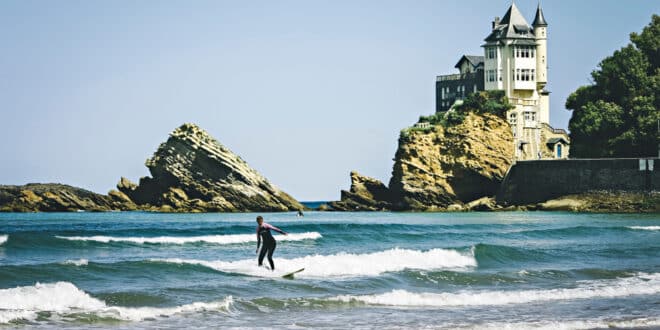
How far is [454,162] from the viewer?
75.9m

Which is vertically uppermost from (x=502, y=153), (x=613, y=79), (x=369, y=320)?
(x=613, y=79)

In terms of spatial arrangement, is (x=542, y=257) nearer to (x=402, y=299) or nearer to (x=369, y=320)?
(x=402, y=299)

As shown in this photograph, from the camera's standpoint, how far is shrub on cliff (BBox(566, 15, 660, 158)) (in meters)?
70.2

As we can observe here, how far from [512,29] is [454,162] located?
48.1ft

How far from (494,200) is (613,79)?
39.5 ft

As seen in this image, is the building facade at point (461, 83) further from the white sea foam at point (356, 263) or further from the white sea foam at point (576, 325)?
the white sea foam at point (576, 325)

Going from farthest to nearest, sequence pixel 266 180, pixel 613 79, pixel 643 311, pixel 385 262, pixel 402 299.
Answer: pixel 266 180
pixel 613 79
pixel 385 262
pixel 402 299
pixel 643 311

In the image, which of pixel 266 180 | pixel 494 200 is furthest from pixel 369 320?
pixel 266 180

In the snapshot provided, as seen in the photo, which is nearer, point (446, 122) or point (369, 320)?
point (369, 320)

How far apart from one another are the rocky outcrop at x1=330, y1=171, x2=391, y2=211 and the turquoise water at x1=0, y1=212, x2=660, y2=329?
4447cm

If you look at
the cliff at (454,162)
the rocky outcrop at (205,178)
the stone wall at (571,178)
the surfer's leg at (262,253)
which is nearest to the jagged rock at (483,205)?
the stone wall at (571,178)

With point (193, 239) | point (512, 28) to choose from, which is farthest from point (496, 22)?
point (193, 239)

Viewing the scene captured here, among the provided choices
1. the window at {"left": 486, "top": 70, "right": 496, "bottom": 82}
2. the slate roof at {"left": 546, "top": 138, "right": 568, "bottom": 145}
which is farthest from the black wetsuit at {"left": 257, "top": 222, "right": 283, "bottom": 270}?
the window at {"left": 486, "top": 70, "right": 496, "bottom": 82}

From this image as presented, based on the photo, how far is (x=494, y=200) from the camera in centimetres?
7419
